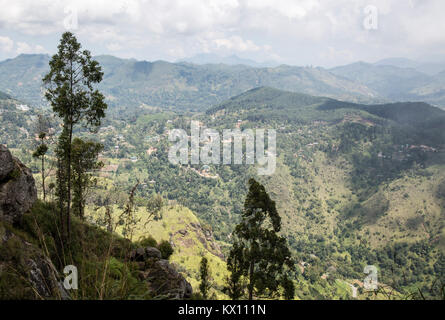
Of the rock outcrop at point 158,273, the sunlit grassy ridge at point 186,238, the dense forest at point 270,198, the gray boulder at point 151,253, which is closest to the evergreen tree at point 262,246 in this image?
the dense forest at point 270,198

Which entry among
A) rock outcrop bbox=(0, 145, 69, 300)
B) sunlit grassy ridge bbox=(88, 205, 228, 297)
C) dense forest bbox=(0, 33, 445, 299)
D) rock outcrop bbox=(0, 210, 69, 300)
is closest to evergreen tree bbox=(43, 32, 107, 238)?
dense forest bbox=(0, 33, 445, 299)

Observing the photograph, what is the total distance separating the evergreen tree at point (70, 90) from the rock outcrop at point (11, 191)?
1.36 metres

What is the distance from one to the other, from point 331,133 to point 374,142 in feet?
104

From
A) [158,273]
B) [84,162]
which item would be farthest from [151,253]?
[84,162]

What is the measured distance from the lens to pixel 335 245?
4296 inches

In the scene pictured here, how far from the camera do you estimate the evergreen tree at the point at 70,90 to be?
1088cm

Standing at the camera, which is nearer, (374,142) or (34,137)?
(34,137)

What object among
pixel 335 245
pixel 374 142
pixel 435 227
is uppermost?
pixel 374 142

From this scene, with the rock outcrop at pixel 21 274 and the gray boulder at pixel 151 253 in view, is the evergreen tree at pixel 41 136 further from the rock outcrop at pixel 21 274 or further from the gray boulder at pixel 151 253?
the rock outcrop at pixel 21 274

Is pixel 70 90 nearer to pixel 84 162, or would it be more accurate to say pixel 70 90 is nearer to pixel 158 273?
pixel 84 162

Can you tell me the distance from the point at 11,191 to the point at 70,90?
452cm

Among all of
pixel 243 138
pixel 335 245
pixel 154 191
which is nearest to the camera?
pixel 335 245

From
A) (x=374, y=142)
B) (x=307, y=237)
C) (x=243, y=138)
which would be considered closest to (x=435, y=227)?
(x=307, y=237)
